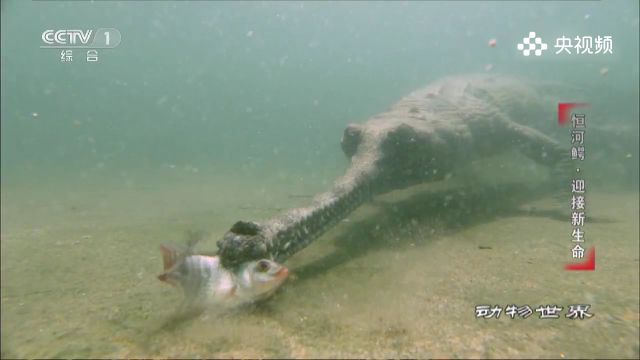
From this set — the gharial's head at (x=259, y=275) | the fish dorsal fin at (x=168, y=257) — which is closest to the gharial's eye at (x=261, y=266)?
the gharial's head at (x=259, y=275)

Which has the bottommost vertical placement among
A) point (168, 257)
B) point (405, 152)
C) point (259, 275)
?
point (259, 275)

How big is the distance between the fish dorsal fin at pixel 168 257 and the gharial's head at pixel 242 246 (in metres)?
0.37

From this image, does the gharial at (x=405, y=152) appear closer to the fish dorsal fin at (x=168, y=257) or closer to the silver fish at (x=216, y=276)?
the silver fish at (x=216, y=276)

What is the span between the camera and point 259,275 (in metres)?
3.43

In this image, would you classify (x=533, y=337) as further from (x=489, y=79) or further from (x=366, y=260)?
(x=489, y=79)

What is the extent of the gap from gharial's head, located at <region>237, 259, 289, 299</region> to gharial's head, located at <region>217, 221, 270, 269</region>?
95mm

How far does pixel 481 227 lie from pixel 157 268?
5108 mm

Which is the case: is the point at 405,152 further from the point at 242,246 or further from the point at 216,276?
the point at 216,276

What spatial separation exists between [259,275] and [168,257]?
0.77 m

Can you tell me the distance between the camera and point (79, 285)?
5.05 metres

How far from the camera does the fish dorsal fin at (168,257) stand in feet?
11.3

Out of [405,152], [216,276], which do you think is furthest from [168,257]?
[405,152]

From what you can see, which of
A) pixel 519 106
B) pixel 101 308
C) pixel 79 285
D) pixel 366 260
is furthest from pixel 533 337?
pixel 519 106

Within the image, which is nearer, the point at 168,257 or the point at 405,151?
the point at 168,257
